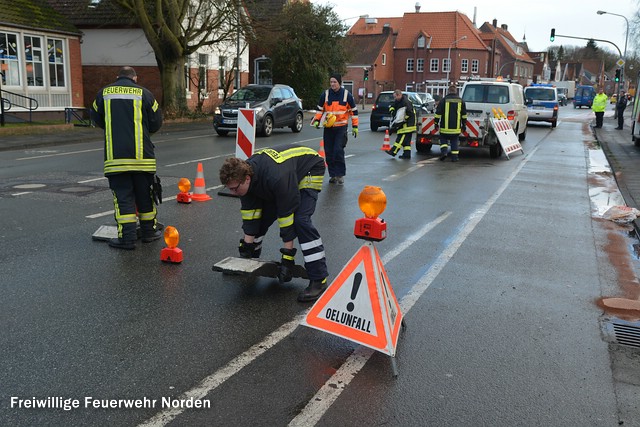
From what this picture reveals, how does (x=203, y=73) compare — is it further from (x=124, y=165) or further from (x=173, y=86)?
(x=124, y=165)

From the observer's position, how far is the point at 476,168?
14.2 m

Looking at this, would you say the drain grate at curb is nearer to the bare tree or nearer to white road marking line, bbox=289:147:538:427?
white road marking line, bbox=289:147:538:427

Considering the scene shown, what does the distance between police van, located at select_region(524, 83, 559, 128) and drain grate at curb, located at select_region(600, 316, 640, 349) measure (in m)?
27.2

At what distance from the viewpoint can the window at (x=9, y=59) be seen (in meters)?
24.3

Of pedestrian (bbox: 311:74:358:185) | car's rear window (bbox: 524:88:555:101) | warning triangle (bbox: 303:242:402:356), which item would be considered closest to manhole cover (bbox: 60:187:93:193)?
pedestrian (bbox: 311:74:358:185)

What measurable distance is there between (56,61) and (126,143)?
23.9m

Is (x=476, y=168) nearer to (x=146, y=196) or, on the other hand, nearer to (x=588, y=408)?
(x=146, y=196)

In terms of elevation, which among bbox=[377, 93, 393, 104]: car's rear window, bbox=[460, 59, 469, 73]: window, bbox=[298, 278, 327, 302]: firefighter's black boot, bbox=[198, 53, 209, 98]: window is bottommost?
bbox=[298, 278, 327, 302]: firefighter's black boot

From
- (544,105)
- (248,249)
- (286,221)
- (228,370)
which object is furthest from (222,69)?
(228,370)

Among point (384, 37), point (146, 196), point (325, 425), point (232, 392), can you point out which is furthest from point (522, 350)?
point (384, 37)

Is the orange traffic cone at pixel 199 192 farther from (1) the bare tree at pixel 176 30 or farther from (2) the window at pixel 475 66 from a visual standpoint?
(2) the window at pixel 475 66

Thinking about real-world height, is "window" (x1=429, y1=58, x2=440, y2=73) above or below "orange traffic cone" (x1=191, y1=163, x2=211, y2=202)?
above

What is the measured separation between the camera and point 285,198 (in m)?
4.76

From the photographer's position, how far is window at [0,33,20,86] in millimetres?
24328
